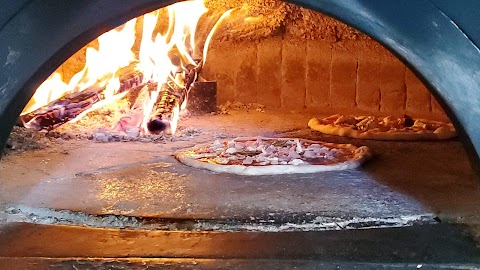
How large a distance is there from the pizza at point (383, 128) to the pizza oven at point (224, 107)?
4 centimetres

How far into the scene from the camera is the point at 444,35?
1104 millimetres

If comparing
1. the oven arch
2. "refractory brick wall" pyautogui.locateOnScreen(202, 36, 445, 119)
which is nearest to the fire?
"refractory brick wall" pyautogui.locateOnScreen(202, 36, 445, 119)

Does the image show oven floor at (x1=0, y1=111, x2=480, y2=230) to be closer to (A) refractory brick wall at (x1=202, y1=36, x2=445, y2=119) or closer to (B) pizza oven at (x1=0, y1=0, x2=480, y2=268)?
(B) pizza oven at (x1=0, y1=0, x2=480, y2=268)

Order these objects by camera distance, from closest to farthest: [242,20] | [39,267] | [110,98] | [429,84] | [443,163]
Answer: [39,267]
[429,84]
[443,163]
[110,98]
[242,20]

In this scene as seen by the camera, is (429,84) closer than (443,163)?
Yes

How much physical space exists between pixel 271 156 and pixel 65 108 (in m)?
0.93

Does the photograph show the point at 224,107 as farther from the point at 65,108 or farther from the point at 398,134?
the point at 398,134

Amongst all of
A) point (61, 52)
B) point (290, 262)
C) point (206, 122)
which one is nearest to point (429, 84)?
point (290, 262)

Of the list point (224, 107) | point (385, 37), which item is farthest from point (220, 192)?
point (224, 107)

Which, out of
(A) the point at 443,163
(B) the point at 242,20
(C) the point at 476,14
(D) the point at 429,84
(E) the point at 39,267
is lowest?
(E) the point at 39,267

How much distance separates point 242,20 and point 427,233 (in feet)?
6.21

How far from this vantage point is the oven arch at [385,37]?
1103 millimetres

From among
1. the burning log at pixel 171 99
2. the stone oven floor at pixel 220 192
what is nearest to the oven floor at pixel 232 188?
the stone oven floor at pixel 220 192

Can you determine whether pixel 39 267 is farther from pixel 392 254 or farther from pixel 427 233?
pixel 427 233
